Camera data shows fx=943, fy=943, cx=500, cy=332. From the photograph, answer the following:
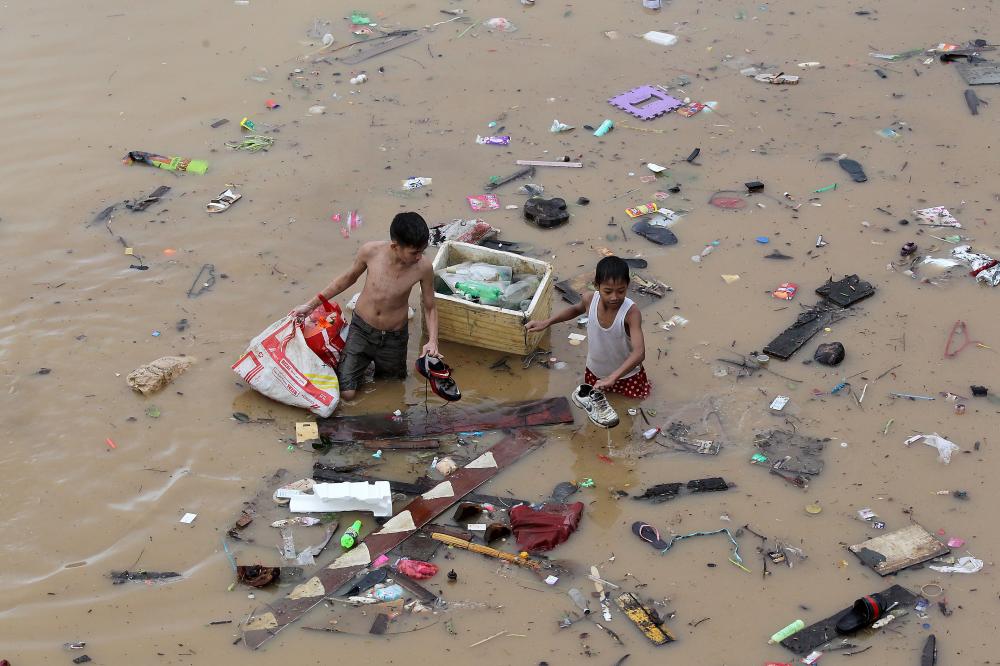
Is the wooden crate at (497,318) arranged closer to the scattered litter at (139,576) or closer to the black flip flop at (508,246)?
the black flip flop at (508,246)

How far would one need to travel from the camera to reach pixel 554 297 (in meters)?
6.51

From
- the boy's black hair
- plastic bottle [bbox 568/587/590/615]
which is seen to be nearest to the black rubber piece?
the boy's black hair

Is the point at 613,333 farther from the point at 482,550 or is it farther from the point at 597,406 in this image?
the point at 482,550

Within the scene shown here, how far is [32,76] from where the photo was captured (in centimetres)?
916

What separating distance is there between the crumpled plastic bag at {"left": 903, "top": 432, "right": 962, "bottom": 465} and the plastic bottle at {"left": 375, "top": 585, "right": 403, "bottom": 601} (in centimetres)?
288

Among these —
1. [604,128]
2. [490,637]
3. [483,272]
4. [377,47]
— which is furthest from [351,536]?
[377,47]

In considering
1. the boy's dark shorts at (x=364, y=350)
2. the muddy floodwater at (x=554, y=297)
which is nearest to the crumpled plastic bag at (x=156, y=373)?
the muddy floodwater at (x=554, y=297)

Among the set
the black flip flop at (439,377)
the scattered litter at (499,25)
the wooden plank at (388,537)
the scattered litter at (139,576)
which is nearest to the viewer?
the wooden plank at (388,537)

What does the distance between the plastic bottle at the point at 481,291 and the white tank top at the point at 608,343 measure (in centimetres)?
75

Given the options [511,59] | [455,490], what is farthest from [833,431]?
[511,59]

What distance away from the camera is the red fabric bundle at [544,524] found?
4.69 metres

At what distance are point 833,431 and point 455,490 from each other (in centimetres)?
216

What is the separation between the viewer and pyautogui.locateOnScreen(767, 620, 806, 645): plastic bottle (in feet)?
13.8

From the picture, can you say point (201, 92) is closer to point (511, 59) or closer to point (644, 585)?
point (511, 59)
